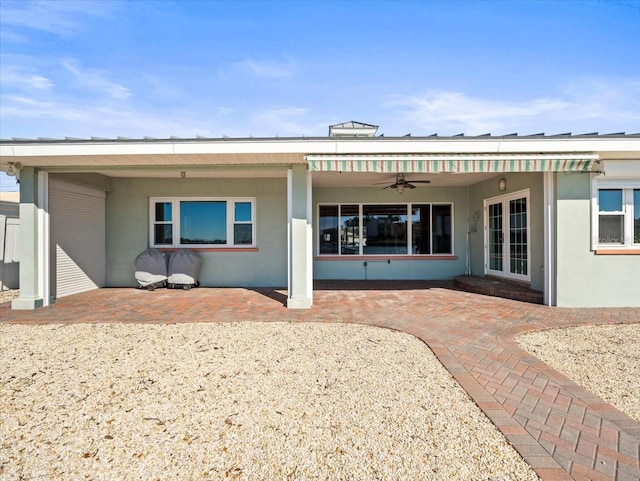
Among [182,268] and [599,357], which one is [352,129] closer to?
[182,268]

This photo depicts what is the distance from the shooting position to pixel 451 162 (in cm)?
815

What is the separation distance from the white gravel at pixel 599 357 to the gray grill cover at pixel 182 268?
9920mm

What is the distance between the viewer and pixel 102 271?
1229cm

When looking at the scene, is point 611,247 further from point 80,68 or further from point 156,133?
point 80,68

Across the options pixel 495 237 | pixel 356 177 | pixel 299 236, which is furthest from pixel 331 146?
pixel 495 237

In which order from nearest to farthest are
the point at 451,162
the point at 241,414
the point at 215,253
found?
the point at 241,414 < the point at 451,162 < the point at 215,253

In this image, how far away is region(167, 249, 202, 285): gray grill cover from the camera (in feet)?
38.6

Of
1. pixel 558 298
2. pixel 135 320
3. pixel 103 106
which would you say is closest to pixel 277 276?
pixel 135 320

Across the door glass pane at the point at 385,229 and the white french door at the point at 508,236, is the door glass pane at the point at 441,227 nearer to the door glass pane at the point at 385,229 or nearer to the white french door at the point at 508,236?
the door glass pane at the point at 385,229

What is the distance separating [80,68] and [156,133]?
663cm

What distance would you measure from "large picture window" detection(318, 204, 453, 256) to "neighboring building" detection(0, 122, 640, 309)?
4cm

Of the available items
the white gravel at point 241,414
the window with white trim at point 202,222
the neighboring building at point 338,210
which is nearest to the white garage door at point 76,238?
the neighboring building at point 338,210

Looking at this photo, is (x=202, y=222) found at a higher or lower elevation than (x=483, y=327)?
higher

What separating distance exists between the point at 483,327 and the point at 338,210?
821 cm
